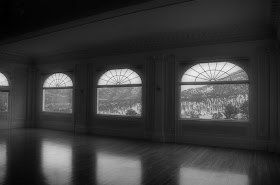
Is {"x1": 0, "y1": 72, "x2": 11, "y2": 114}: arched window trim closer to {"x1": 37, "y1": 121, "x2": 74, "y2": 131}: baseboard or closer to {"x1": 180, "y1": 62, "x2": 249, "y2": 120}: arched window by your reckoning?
{"x1": 37, "y1": 121, "x2": 74, "y2": 131}: baseboard

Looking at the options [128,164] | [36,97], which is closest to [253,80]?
[128,164]

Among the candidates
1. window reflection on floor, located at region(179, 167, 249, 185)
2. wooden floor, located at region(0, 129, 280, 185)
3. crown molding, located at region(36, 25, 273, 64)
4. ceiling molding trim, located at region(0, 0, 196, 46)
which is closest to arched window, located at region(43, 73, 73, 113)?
crown molding, located at region(36, 25, 273, 64)

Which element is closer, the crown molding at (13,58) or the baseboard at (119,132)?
the baseboard at (119,132)

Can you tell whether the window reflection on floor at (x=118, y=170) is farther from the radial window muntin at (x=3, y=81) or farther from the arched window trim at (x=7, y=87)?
the radial window muntin at (x=3, y=81)

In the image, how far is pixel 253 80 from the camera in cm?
591

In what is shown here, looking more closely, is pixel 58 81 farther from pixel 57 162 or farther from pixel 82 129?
pixel 57 162

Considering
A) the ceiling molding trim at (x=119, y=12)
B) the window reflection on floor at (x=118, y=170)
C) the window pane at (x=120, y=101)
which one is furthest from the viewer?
the window pane at (x=120, y=101)

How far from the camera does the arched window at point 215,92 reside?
6125mm

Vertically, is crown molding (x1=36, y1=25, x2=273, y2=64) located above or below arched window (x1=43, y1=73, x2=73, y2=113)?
above

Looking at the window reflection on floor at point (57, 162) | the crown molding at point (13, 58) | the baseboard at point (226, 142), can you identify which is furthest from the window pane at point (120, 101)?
the crown molding at point (13, 58)

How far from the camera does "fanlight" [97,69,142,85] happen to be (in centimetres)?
768

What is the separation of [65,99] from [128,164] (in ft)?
18.7

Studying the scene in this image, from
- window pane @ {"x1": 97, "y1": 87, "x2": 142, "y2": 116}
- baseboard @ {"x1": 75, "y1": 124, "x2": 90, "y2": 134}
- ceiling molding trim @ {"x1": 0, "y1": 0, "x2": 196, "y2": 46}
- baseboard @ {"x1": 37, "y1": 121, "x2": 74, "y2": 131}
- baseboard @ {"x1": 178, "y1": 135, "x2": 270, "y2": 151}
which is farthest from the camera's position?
baseboard @ {"x1": 37, "y1": 121, "x2": 74, "y2": 131}

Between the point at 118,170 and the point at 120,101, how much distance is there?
13.5ft
